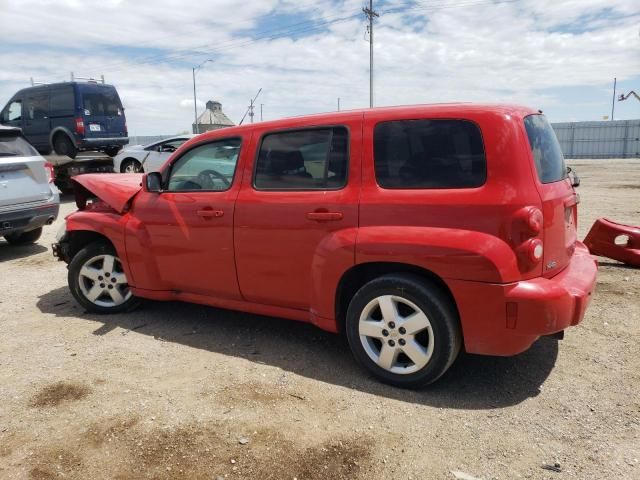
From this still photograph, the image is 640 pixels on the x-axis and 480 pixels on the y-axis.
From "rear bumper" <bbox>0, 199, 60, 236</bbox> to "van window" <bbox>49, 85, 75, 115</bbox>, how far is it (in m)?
7.84

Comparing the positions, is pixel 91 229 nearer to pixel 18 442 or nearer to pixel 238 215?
pixel 238 215

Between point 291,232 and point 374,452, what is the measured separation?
155 centimetres

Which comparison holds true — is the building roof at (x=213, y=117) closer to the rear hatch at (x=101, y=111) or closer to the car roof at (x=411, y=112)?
the rear hatch at (x=101, y=111)

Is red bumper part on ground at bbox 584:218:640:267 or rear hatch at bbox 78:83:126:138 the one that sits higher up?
rear hatch at bbox 78:83:126:138

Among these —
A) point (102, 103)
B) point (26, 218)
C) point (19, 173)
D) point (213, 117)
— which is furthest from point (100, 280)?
point (213, 117)

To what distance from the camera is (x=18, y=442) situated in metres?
2.86

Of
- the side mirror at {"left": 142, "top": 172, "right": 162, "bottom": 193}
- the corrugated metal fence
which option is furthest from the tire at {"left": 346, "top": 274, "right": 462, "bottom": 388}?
the corrugated metal fence

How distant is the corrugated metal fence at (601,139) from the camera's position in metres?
35.8

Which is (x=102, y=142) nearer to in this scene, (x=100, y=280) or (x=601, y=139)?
(x=100, y=280)

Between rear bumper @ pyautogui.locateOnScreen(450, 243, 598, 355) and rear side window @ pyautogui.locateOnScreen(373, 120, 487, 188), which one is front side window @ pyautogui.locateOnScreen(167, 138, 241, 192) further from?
rear bumper @ pyautogui.locateOnScreen(450, 243, 598, 355)

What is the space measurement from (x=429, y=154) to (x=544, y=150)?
0.76m

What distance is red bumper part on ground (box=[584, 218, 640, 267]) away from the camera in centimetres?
586

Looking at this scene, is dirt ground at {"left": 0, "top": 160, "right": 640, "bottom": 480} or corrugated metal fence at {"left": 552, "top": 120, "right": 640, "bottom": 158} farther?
corrugated metal fence at {"left": 552, "top": 120, "right": 640, "bottom": 158}

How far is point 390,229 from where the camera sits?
3.19 metres
